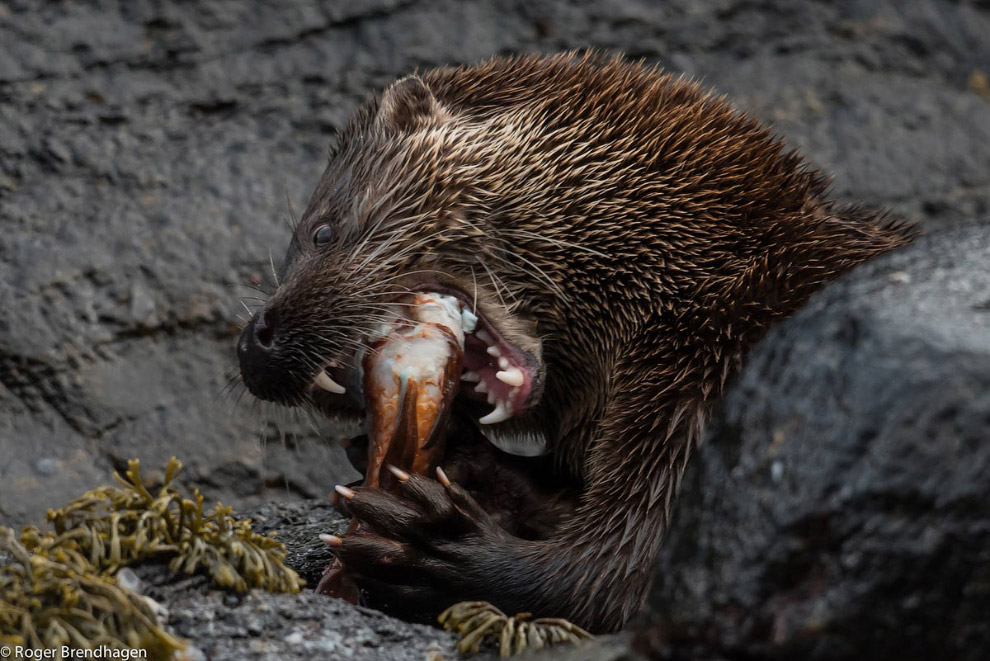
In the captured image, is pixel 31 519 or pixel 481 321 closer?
pixel 481 321

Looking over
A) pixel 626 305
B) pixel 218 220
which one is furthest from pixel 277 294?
pixel 218 220

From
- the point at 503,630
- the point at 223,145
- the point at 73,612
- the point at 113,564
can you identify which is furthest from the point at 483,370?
the point at 223,145

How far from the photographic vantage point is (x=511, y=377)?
9.94ft

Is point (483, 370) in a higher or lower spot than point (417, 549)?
higher

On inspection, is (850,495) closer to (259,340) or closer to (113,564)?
(113,564)

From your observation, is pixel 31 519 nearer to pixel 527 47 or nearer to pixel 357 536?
pixel 357 536

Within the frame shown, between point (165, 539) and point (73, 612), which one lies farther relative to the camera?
point (165, 539)

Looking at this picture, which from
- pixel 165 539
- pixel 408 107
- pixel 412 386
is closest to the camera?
pixel 165 539

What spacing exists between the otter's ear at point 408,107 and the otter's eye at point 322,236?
1.14ft

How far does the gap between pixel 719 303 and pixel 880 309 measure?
0.90m

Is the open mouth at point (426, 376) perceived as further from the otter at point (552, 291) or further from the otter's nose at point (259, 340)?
the otter's nose at point (259, 340)

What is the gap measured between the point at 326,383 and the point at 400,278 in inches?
12.7

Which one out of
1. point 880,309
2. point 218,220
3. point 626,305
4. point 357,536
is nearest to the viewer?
point 880,309

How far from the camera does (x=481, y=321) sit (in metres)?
3.14
